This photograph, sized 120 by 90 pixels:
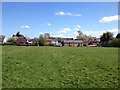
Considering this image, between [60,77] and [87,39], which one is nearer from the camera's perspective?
[60,77]

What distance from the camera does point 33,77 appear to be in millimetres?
10914

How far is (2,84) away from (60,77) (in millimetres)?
2704

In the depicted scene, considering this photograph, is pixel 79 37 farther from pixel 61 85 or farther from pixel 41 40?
pixel 61 85

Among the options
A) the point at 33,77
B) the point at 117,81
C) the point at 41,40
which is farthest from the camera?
the point at 41,40

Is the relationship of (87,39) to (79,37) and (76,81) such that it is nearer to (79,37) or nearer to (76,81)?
(79,37)

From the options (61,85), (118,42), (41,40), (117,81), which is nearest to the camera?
(61,85)

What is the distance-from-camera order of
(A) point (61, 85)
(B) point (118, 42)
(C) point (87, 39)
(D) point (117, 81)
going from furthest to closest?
(C) point (87, 39), (B) point (118, 42), (D) point (117, 81), (A) point (61, 85)

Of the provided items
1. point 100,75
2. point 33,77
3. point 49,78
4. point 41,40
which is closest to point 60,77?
point 49,78

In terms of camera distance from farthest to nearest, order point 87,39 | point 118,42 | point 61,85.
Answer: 1. point 87,39
2. point 118,42
3. point 61,85

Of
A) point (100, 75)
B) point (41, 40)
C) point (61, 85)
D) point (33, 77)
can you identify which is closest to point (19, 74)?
point (33, 77)

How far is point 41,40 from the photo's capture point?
272 ft

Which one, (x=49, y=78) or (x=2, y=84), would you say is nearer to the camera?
(x=2, y=84)

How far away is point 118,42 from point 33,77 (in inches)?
1952

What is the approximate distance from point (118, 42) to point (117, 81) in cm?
4936
